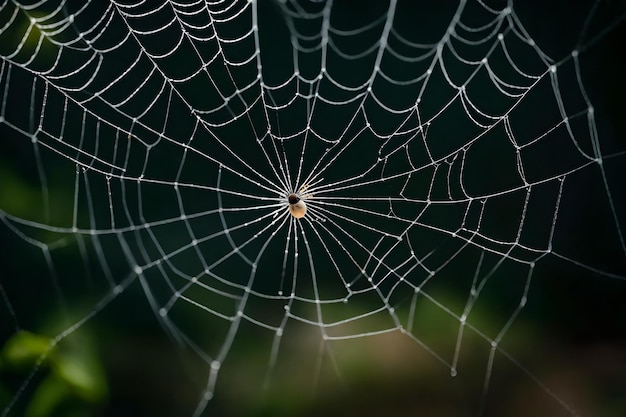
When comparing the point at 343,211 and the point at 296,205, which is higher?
the point at 343,211

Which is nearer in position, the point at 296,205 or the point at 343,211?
the point at 296,205

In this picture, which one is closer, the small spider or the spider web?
the small spider

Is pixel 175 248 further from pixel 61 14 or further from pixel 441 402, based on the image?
pixel 441 402

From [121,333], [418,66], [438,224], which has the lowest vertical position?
[121,333]

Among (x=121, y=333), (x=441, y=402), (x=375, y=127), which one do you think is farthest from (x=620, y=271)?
(x=121, y=333)

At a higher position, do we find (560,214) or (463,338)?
(560,214)

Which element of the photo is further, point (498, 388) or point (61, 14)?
point (498, 388)

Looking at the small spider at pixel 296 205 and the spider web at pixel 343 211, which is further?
the spider web at pixel 343 211

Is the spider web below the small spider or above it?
above
